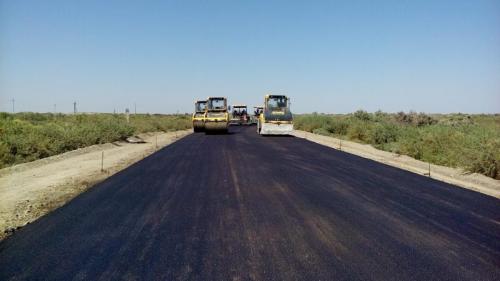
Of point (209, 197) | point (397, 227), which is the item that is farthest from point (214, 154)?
point (397, 227)

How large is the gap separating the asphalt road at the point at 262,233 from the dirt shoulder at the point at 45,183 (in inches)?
24.6

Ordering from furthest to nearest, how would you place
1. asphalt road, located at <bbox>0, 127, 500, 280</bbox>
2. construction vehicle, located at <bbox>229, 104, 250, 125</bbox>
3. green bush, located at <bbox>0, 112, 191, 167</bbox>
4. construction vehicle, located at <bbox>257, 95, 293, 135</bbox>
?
construction vehicle, located at <bbox>229, 104, 250, 125</bbox>
construction vehicle, located at <bbox>257, 95, 293, 135</bbox>
green bush, located at <bbox>0, 112, 191, 167</bbox>
asphalt road, located at <bbox>0, 127, 500, 280</bbox>

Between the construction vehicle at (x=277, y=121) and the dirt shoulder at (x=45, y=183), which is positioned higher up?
the construction vehicle at (x=277, y=121)

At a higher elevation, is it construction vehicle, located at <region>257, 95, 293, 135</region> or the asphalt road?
construction vehicle, located at <region>257, 95, 293, 135</region>

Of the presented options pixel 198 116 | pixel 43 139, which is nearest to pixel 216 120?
pixel 198 116

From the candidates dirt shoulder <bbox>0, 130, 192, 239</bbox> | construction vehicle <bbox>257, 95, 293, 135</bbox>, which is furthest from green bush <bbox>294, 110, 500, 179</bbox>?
dirt shoulder <bbox>0, 130, 192, 239</bbox>

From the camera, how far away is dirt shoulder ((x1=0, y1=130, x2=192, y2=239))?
805 centimetres

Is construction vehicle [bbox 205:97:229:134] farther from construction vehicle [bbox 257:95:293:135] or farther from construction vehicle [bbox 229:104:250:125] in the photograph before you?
construction vehicle [bbox 229:104:250:125]

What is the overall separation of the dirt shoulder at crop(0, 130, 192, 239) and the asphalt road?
24.6 inches

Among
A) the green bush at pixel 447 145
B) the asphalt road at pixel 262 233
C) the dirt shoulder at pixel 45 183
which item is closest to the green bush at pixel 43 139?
the dirt shoulder at pixel 45 183

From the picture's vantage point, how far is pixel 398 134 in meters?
26.7

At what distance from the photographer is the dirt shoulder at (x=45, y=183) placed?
8055 mm

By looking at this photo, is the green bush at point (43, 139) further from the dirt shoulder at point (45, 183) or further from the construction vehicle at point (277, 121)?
the construction vehicle at point (277, 121)

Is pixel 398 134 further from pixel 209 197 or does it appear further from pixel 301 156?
Result: pixel 209 197
